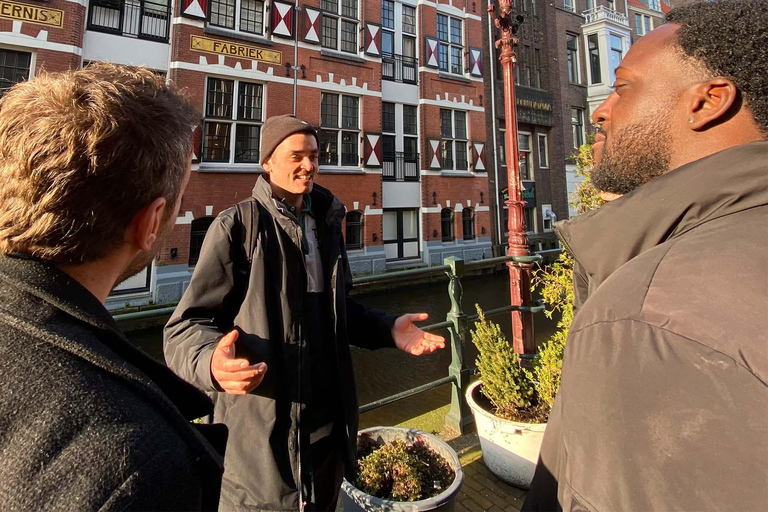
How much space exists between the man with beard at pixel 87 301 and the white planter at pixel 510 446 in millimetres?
1966

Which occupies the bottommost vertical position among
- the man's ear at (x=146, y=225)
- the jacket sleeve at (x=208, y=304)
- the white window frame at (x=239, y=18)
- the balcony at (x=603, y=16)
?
the jacket sleeve at (x=208, y=304)

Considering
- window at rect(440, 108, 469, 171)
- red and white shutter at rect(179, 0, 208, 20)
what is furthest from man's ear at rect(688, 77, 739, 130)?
window at rect(440, 108, 469, 171)

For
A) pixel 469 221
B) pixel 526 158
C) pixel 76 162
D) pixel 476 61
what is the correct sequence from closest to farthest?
1. pixel 76 162
2. pixel 476 61
3. pixel 469 221
4. pixel 526 158

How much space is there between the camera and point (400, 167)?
15.6m

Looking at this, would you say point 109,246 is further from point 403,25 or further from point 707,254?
point 403,25

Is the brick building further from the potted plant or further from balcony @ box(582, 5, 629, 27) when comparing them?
balcony @ box(582, 5, 629, 27)

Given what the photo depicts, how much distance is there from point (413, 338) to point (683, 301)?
1.26 m

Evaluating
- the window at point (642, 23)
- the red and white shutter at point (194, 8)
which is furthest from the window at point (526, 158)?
the red and white shutter at point (194, 8)

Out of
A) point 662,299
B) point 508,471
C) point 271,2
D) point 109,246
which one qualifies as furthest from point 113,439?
point 271,2

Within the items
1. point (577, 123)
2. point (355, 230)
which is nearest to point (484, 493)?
point (355, 230)

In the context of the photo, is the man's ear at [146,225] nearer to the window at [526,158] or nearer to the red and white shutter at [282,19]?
the red and white shutter at [282,19]

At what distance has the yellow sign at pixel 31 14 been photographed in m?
8.85

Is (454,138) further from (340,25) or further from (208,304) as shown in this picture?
(208,304)

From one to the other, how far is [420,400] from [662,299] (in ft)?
15.8
